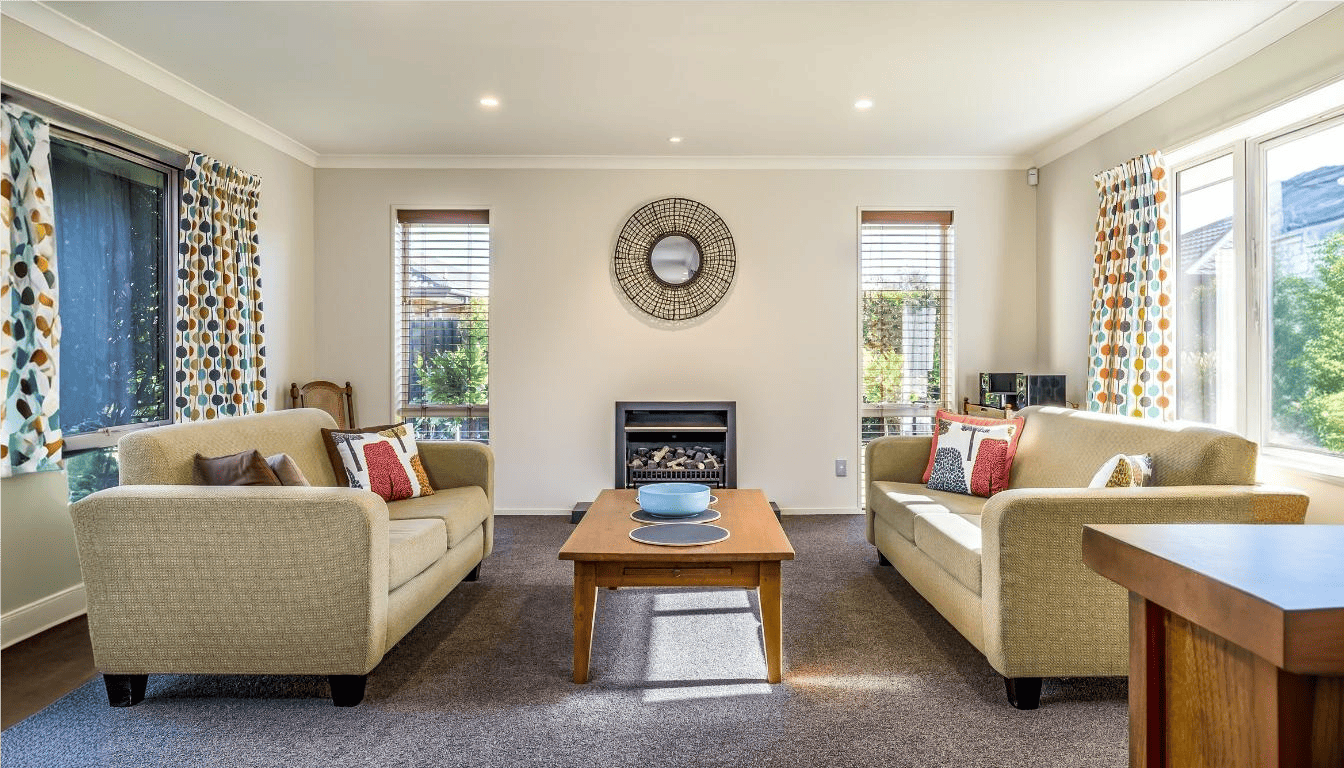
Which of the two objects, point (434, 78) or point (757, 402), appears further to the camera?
point (757, 402)

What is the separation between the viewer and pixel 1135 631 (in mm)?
846

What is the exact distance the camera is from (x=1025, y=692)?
215 cm

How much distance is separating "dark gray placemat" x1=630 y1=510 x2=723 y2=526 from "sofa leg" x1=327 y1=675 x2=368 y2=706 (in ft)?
3.54

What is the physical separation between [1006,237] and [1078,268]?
2.11ft

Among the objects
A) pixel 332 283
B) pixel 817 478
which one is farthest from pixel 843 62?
pixel 332 283

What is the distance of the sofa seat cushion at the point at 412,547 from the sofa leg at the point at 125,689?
79 cm

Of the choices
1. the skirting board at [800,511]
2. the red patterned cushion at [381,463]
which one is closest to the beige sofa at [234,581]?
the red patterned cushion at [381,463]

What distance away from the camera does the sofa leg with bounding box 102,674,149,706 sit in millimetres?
2178

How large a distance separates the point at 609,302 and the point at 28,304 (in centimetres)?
302

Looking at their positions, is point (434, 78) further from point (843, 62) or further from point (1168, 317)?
point (1168, 317)

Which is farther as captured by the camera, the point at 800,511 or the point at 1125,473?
the point at 800,511

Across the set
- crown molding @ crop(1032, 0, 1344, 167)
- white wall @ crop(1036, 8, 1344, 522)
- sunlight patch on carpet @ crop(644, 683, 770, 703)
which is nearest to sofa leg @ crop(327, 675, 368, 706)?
sunlight patch on carpet @ crop(644, 683, 770, 703)

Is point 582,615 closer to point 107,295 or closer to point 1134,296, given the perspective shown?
point 107,295

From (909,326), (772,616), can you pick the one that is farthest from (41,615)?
(909,326)
